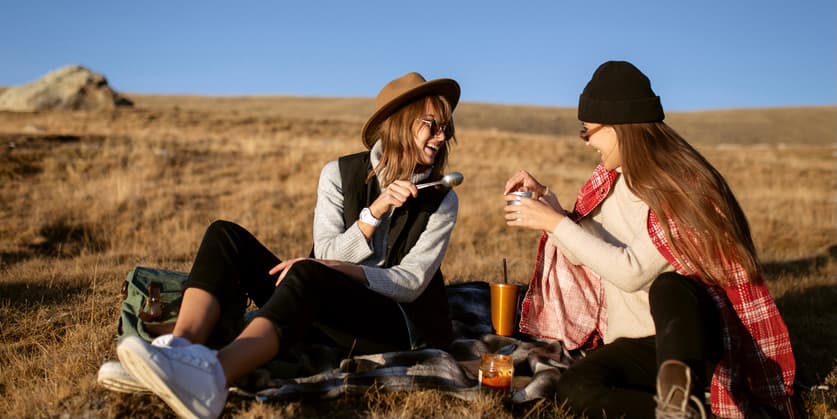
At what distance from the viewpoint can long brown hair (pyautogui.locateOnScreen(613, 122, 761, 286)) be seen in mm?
2930

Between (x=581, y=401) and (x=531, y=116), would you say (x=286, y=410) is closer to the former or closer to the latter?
(x=581, y=401)

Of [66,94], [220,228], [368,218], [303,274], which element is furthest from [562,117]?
[303,274]

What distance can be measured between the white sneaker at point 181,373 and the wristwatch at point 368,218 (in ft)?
4.02

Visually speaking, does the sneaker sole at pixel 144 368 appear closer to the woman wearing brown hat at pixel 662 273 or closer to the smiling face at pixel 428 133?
the woman wearing brown hat at pixel 662 273

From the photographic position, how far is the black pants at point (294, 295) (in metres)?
2.77

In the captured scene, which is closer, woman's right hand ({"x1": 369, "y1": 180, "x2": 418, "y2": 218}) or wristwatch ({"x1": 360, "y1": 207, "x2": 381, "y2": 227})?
woman's right hand ({"x1": 369, "y1": 180, "x2": 418, "y2": 218})

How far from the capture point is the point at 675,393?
2.42 m

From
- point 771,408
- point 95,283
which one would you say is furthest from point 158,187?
point 771,408

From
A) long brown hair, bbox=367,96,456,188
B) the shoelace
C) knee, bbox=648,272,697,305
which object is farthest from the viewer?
long brown hair, bbox=367,96,456,188

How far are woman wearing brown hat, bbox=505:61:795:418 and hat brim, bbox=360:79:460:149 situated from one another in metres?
0.79

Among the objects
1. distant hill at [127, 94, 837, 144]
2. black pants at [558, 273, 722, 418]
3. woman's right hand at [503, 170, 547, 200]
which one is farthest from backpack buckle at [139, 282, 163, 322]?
distant hill at [127, 94, 837, 144]

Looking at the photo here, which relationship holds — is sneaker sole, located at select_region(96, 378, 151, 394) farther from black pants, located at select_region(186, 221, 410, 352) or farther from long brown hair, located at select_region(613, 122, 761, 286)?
long brown hair, located at select_region(613, 122, 761, 286)

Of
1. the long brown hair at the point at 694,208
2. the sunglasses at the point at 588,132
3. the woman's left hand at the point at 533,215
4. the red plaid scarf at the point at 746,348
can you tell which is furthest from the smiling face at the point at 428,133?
the red plaid scarf at the point at 746,348

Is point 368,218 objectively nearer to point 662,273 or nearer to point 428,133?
point 428,133
